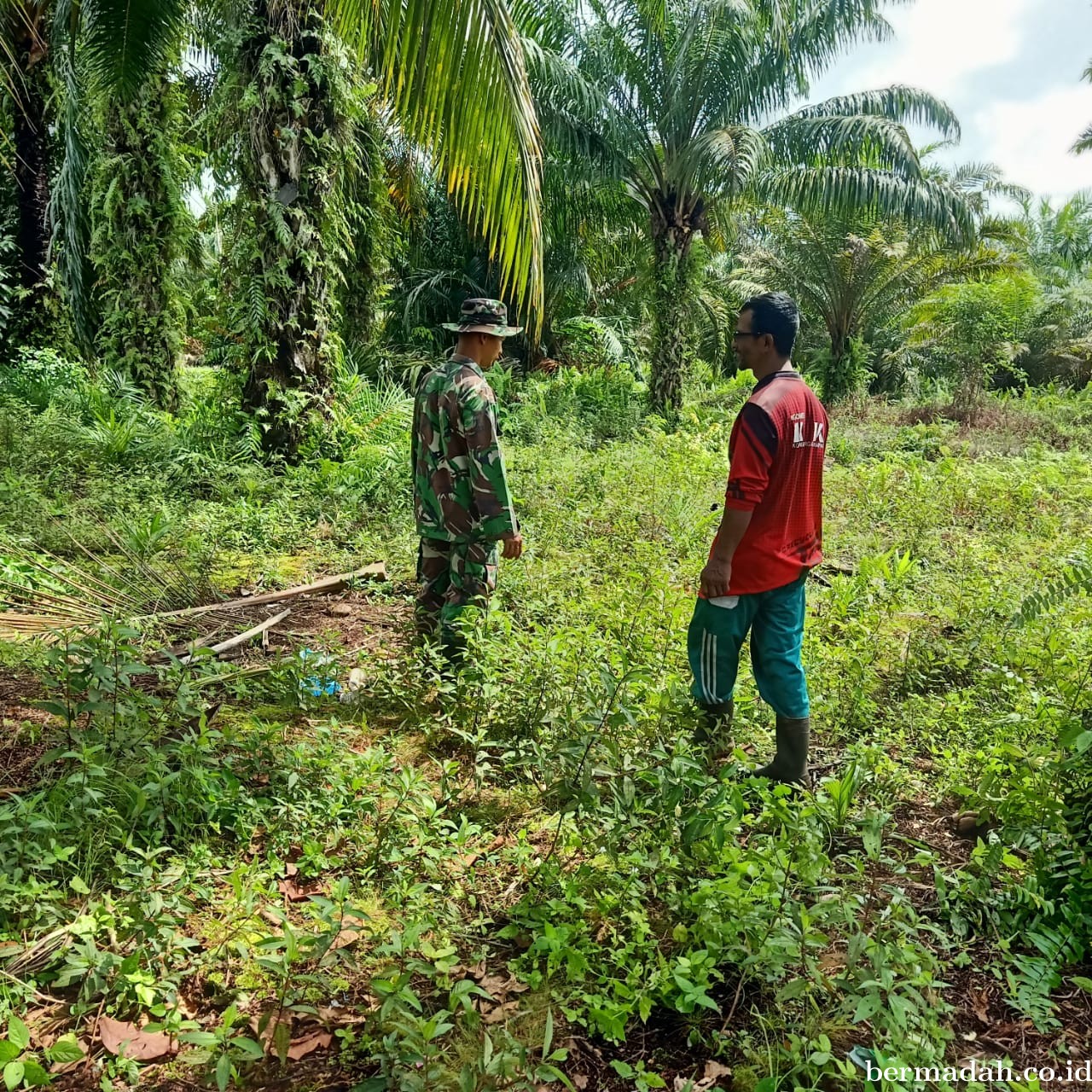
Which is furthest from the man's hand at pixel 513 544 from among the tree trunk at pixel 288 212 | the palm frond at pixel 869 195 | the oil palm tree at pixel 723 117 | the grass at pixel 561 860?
the palm frond at pixel 869 195

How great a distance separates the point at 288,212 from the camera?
7.27 m

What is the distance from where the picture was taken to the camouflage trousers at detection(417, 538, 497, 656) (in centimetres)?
401

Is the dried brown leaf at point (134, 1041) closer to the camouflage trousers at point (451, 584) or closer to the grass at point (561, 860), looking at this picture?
the grass at point (561, 860)

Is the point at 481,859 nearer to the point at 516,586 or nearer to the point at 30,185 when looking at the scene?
the point at 516,586

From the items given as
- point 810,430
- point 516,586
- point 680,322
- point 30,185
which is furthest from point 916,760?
point 30,185

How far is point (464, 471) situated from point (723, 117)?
962cm

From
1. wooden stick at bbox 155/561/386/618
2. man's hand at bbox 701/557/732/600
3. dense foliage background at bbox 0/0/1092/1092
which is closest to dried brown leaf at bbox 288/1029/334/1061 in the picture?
dense foliage background at bbox 0/0/1092/1092

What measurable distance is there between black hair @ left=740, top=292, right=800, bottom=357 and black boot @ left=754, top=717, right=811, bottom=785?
4.63ft

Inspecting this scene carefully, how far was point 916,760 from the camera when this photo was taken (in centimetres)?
353

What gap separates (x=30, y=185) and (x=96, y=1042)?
38.6 feet

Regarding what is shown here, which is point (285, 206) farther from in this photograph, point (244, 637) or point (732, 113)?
point (732, 113)

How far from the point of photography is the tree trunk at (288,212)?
7.02 meters

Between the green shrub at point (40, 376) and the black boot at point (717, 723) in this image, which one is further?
the green shrub at point (40, 376)

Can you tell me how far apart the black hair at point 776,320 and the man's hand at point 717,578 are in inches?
32.4
